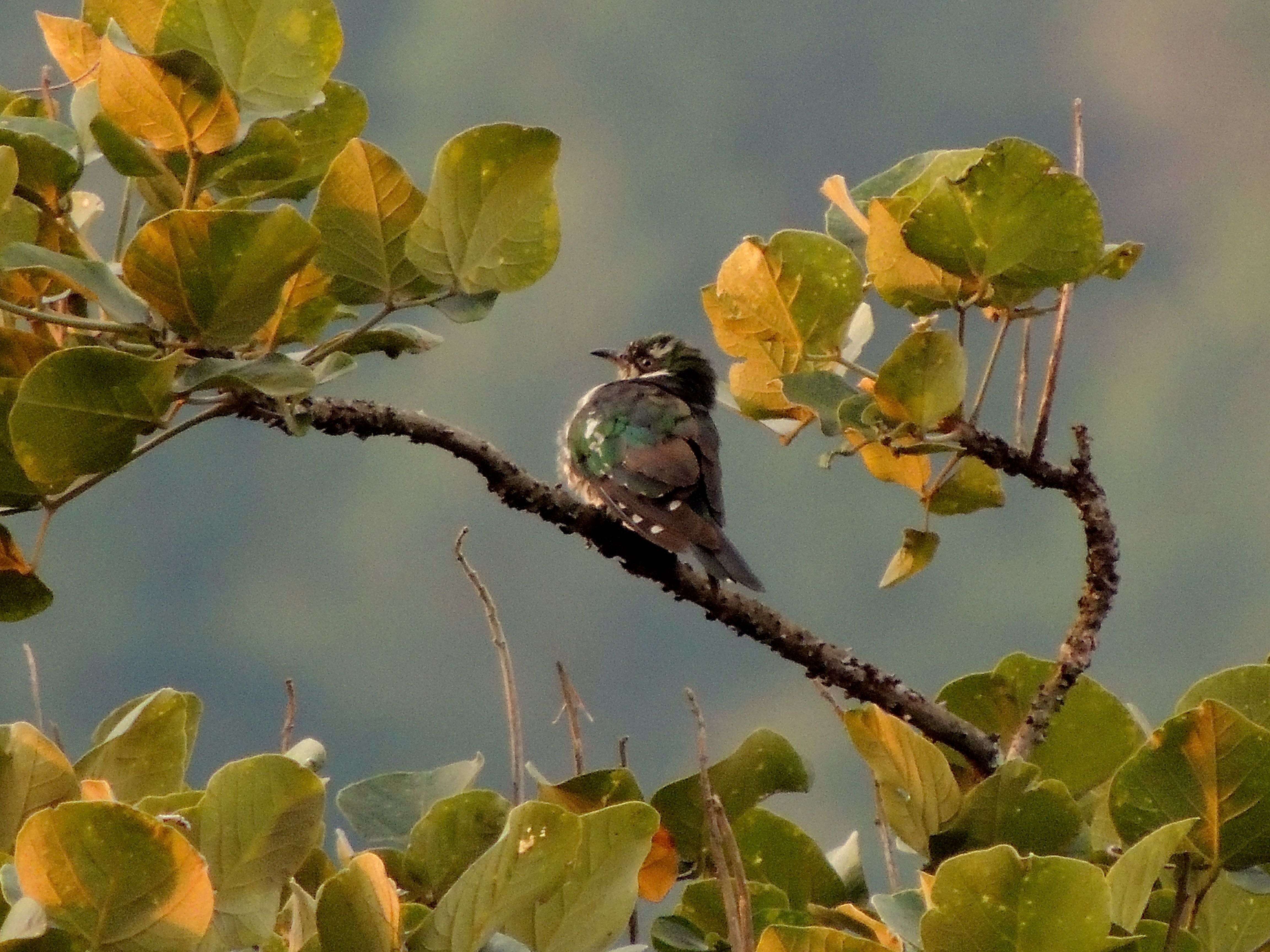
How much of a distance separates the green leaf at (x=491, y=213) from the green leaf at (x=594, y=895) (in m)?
0.55

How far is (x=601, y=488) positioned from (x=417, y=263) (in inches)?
61.9

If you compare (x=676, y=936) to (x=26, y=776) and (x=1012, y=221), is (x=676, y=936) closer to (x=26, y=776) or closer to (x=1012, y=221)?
(x=26, y=776)

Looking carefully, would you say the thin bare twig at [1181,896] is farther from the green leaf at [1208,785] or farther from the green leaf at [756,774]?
the green leaf at [756,774]

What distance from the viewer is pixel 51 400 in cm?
119

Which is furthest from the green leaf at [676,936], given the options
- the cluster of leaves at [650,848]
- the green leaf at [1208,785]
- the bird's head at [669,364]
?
the bird's head at [669,364]

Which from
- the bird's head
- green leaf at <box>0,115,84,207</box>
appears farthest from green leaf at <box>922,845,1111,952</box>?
the bird's head

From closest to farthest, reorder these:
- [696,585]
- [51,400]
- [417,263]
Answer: [51,400], [417,263], [696,585]

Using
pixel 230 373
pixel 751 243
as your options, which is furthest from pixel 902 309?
pixel 230 373

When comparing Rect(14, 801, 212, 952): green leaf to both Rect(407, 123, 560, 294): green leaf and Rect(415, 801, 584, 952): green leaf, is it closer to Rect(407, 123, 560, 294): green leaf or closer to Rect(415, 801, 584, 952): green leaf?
Rect(415, 801, 584, 952): green leaf

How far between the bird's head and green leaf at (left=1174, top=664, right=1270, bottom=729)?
2576mm

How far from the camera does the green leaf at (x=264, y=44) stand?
1.42 m

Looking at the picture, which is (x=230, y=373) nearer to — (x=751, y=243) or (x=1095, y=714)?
(x=751, y=243)

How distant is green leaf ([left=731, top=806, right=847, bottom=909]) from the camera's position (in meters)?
1.30

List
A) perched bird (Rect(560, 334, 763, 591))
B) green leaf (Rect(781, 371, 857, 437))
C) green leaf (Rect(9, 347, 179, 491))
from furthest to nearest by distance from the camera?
perched bird (Rect(560, 334, 763, 591)) → green leaf (Rect(781, 371, 857, 437)) → green leaf (Rect(9, 347, 179, 491))
